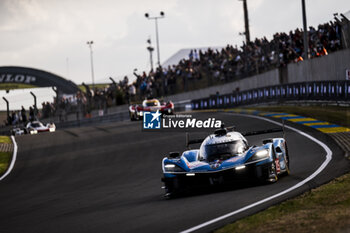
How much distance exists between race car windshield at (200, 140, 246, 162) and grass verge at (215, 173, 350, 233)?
2813 millimetres

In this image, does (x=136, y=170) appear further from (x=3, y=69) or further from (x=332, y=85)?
(x=3, y=69)

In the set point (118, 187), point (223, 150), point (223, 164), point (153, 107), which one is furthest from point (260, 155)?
point (153, 107)

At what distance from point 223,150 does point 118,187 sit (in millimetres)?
3457

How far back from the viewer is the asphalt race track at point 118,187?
995 centimetres

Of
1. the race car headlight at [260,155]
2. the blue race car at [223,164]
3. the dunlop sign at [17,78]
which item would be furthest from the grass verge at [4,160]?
the dunlop sign at [17,78]

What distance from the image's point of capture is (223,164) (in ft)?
40.8

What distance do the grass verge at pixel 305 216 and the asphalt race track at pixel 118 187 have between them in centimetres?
43

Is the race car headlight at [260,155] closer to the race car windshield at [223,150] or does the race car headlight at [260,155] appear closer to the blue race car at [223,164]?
the blue race car at [223,164]

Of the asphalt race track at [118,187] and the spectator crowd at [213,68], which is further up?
the spectator crowd at [213,68]

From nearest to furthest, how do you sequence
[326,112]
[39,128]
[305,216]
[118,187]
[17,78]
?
[305,216]
[118,187]
[326,112]
[39,128]
[17,78]

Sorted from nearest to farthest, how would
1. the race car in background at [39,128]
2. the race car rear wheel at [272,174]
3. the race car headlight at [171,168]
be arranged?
the race car rear wheel at [272,174] → the race car headlight at [171,168] → the race car in background at [39,128]

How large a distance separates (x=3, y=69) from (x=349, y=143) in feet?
250

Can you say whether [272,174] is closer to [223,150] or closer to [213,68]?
[223,150]

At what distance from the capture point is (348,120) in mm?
25438
